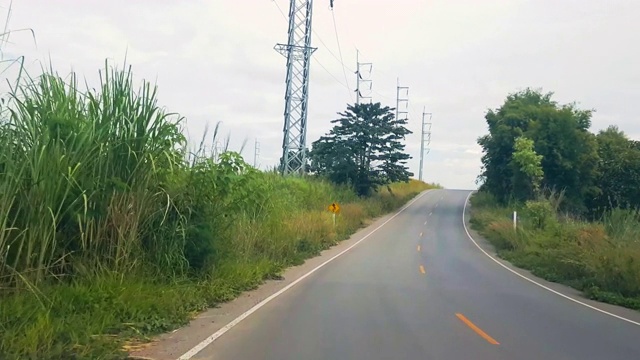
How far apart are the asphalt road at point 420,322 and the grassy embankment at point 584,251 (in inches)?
71.9

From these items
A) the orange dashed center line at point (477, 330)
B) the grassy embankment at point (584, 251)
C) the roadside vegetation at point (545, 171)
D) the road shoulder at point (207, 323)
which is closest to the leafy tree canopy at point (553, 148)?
the roadside vegetation at point (545, 171)

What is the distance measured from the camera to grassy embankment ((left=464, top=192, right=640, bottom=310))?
1983 centimetres

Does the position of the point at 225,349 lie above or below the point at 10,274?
below

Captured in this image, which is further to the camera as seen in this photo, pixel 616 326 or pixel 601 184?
pixel 601 184

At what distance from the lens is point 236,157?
17250mm

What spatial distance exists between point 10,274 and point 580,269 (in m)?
18.4

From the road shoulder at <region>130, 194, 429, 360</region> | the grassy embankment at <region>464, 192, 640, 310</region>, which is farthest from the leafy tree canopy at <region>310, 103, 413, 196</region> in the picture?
the road shoulder at <region>130, 194, 429, 360</region>

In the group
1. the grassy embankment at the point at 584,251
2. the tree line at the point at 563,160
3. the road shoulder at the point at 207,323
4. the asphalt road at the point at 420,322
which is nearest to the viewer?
the road shoulder at the point at 207,323

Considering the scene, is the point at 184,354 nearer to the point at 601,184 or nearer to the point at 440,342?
the point at 440,342

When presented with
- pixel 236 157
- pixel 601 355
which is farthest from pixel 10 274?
pixel 601 355

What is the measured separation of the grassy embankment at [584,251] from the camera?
19828 millimetres

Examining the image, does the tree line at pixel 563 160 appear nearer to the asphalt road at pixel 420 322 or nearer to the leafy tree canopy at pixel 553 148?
the leafy tree canopy at pixel 553 148

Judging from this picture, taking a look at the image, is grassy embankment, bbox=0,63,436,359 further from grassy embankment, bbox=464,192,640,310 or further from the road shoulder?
grassy embankment, bbox=464,192,640,310

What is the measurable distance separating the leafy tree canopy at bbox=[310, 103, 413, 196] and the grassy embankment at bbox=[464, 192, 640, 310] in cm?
2357
